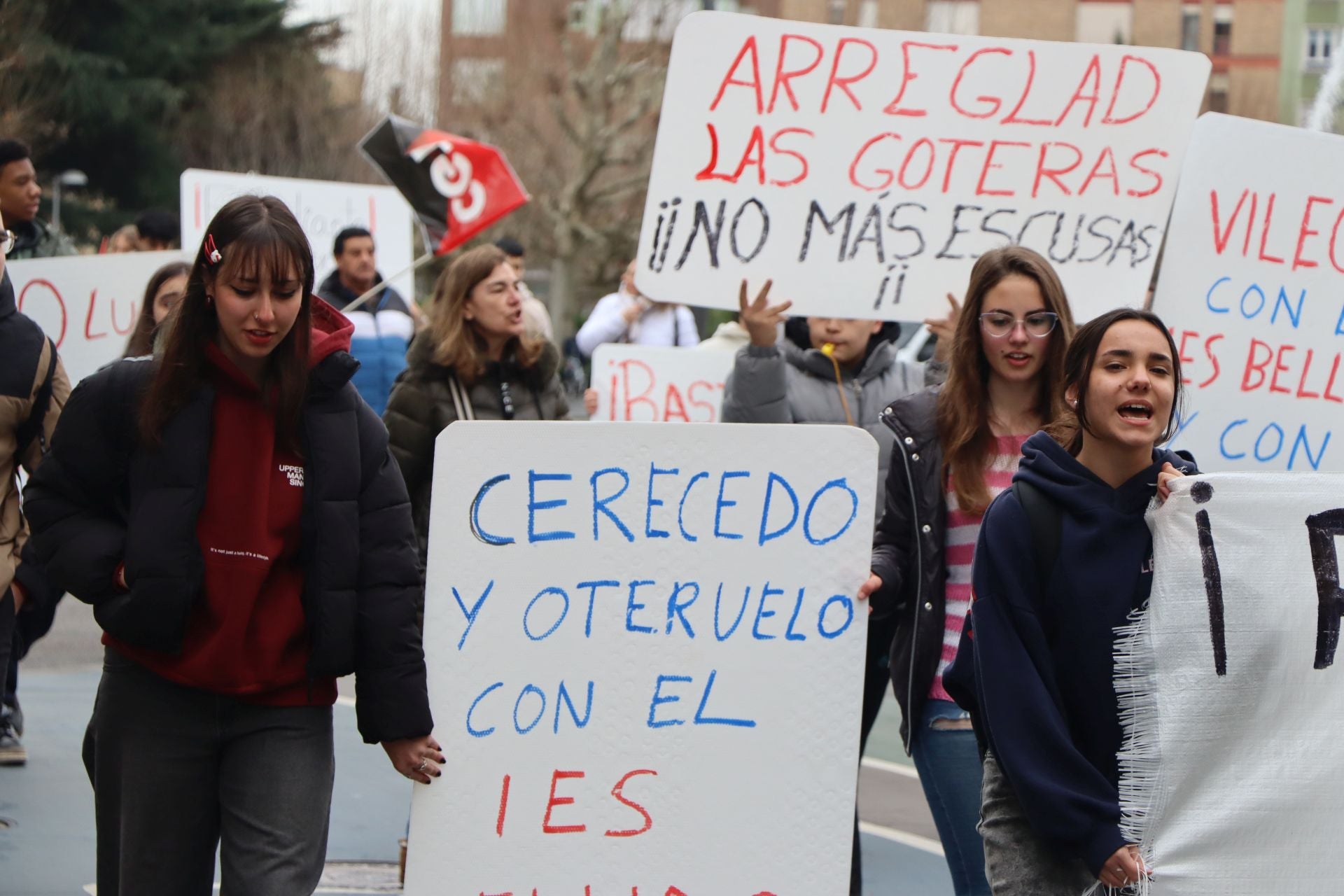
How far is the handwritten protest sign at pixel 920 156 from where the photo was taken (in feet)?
16.3

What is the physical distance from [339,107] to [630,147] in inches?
259

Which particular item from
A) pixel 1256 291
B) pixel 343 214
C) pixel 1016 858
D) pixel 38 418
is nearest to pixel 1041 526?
pixel 1016 858

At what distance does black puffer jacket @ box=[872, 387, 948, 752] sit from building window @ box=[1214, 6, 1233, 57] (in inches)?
2190

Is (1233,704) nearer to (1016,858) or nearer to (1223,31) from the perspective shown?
(1016,858)

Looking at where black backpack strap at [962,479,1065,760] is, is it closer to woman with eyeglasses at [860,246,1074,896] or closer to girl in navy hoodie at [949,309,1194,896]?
girl in navy hoodie at [949,309,1194,896]

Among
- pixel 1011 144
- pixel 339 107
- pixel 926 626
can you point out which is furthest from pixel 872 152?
pixel 339 107

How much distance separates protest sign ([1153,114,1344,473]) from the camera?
5113 mm

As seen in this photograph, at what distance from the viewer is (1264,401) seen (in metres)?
→ 5.13

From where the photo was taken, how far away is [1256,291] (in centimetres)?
514

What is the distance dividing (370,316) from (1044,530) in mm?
5804

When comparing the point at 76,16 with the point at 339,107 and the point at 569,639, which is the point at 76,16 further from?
the point at 569,639

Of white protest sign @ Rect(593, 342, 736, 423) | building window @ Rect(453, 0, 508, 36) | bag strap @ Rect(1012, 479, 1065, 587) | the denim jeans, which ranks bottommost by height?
the denim jeans

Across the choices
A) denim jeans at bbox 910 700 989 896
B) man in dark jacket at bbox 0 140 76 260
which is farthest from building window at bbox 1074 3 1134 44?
denim jeans at bbox 910 700 989 896

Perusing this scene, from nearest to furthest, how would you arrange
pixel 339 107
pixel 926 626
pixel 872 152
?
1. pixel 926 626
2. pixel 872 152
3. pixel 339 107
